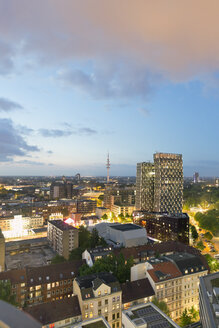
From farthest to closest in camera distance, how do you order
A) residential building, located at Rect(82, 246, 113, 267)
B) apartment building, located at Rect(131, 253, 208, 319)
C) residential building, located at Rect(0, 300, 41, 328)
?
1. residential building, located at Rect(82, 246, 113, 267)
2. apartment building, located at Rect(131, 253, 208, 319)
3. residential building, located at Rect(0, 300, 41, 328)

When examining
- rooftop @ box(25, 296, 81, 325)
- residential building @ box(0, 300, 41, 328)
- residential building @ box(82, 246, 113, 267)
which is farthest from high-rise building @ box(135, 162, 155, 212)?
residential building @ box(0, 300, 41, 328)

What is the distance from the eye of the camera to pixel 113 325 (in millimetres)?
27688

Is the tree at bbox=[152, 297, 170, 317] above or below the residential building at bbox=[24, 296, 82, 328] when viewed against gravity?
below

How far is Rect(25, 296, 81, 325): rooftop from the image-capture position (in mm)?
25206

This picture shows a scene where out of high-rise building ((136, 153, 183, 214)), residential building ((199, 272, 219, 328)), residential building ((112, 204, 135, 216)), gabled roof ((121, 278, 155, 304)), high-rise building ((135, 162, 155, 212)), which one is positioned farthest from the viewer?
residential building ((112, 204, 135, 216))

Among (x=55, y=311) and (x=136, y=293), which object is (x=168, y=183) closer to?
(x=136, y=293)

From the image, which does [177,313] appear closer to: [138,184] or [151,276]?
[151,276]

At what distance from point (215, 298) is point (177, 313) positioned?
14.1 m

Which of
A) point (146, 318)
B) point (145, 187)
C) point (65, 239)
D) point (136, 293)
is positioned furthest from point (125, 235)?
point (145, 187)

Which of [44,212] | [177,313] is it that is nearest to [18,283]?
[177,313]

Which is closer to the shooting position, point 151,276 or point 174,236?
point 151,276

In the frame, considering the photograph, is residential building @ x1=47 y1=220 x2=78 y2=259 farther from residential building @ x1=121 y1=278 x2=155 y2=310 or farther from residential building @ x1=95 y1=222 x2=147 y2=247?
residential building @ x1=121 y1=278 x2=155 y2=310

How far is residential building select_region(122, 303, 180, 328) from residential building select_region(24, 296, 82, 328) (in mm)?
6088

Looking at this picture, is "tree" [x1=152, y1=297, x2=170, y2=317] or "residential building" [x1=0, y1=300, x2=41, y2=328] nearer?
"residential building" [x1=0, y1=300, x2=41, y2=328]
